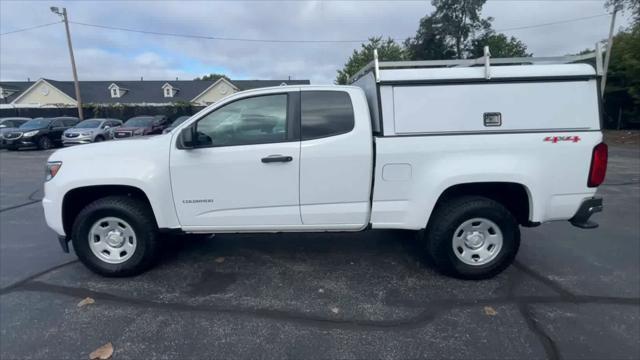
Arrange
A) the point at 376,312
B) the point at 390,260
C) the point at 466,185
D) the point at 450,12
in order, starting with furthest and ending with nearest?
the point at 450,12, the point at 390,260, the point at 466,185, the point at 376,312

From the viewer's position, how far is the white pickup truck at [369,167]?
11.7ft

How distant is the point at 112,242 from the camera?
3.94 meters

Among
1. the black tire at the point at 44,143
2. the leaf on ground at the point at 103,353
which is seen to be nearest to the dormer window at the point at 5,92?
the black tire at the point at 44,143

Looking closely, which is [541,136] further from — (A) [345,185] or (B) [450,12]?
(B) [450,12]

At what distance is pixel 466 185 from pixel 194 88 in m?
53.9

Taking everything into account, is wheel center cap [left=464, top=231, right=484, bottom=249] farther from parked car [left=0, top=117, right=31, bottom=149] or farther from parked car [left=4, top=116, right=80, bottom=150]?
parked car [left=0, top=117, right=31, bottom=149]

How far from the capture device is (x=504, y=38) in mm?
45656

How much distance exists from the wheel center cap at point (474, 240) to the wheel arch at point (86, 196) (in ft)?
10.4

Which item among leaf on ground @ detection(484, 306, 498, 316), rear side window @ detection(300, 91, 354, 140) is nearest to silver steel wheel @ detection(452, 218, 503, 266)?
leaf on ground @ detection(484, 306, 498, 316)

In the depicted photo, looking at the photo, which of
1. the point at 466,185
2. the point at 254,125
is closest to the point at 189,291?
the point at 254,125

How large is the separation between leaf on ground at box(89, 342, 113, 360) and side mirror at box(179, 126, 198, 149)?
178 cm

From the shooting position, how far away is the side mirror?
3.62 metres

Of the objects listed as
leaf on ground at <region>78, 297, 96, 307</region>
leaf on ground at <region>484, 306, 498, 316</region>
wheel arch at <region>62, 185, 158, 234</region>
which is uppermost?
wheel arch at <region>62, 185, 158, 234</region>

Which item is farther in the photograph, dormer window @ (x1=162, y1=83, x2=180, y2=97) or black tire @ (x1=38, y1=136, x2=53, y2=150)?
dormer window @ (x1=162, y1=83, x2=180, y2=97)
